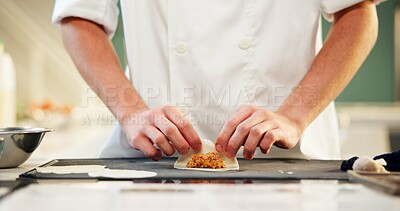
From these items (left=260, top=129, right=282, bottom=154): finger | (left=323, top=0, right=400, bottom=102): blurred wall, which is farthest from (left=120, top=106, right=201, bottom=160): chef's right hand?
(left=323, top=0, right=400, bottom=102): blurred wall

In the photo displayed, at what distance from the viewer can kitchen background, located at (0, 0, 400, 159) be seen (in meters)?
3.34

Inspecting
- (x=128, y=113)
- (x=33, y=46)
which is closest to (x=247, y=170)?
(x=128, y=113)

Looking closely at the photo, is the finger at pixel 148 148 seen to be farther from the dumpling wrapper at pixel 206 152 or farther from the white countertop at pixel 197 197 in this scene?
the white countertop at pixel 197 197

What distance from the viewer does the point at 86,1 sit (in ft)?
4.31

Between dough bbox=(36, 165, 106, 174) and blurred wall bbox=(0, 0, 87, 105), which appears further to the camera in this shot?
blurred wall bbox=(0, 0, 87, 105)

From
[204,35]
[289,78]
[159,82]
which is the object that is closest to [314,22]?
[289,78]

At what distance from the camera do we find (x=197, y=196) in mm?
681

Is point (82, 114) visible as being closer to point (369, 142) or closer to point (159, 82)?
point (369, 142)

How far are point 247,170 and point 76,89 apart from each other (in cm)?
341

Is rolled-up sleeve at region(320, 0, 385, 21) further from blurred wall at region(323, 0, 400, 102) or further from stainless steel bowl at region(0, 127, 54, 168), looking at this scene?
blurred wall at region(323, 0, 400, 102)

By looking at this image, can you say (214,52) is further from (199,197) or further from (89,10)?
(199,197)

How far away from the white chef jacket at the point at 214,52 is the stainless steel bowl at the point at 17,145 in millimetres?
253

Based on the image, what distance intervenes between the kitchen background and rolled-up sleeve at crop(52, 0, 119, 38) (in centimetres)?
176

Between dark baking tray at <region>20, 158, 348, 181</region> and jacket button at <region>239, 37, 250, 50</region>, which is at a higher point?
jacket button at <region>239, 37, 250, 50</region>
